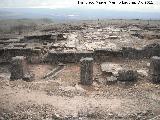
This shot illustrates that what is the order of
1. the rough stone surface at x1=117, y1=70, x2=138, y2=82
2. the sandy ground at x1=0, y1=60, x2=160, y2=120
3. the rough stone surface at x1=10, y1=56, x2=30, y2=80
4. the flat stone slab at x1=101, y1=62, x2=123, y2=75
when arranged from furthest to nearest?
the flat stone slab at x1=101, y1=62, x2=123, y2=75, the rough stone surface at x1=10, y1=56, x2=30, y2=80, the rough stone surface at x1=117, y1=70, x2=138, y2=82, the sandy ground at x1=0, y1=60, x2=160, y2=120

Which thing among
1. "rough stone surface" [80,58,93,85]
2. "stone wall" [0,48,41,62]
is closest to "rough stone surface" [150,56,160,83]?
"rough stone surface" [80,58,93,85]

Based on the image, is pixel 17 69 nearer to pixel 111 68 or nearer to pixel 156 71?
pixel 111 68

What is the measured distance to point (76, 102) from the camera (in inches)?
439

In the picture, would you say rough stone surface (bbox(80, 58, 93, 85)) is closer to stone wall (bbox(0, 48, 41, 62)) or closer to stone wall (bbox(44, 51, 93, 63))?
stone wall (bbox(44, 51, 93, 63))

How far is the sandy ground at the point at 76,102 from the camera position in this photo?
33.3 feet

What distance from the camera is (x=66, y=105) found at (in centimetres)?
1086

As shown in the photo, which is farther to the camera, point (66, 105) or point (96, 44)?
point (96, 44)

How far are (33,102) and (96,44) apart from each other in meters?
12.3

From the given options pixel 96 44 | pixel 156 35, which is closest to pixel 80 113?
pixel 96 44

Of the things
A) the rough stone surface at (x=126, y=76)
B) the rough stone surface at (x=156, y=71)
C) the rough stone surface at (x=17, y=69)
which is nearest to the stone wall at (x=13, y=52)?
the rough stone surface at (x=17, y=69)

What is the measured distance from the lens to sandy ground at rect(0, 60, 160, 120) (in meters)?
10.2

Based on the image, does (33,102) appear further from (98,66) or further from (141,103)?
(98,66)

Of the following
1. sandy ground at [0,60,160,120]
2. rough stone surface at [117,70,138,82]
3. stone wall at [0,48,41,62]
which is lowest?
sandy ground at [0,60,160,120]

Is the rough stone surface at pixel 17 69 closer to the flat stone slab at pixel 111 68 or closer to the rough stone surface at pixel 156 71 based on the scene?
the flat stone slab at pixel 111 68
